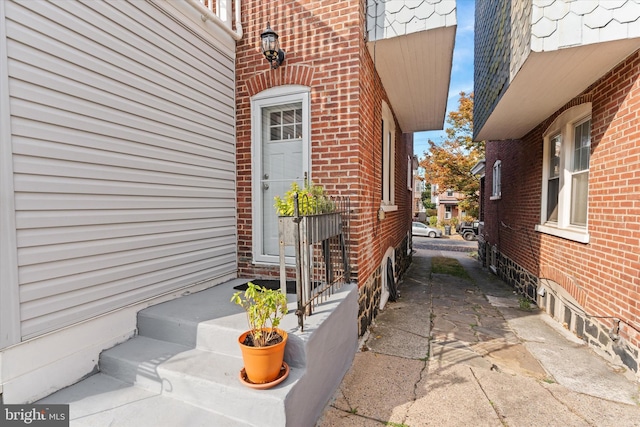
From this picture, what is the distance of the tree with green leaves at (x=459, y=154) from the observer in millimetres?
16219

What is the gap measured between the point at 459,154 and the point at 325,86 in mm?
15309

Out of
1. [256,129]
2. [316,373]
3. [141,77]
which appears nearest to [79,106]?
[141,77]

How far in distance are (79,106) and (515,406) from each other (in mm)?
4413

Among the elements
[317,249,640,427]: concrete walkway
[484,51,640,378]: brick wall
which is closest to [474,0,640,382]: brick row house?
[484,51,640,378]: brick wall

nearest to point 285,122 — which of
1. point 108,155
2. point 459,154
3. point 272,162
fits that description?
point 272,162

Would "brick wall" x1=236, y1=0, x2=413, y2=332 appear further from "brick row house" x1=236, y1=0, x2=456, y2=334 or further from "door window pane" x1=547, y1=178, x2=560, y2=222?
"door window pane" x1=547, y1=178, x2=560, y2=222

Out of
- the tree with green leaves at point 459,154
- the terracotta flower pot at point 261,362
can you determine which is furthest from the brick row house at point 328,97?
the tree with green leaves at point 459,154

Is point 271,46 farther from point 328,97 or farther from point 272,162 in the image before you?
→ point 272,162

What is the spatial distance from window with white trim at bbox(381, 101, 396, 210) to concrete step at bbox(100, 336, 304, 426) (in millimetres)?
3591

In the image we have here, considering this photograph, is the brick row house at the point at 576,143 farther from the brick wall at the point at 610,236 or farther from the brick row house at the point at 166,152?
the brick row house at the point at 166,152

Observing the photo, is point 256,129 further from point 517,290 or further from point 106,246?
point 517,290

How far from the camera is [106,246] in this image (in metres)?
2.60

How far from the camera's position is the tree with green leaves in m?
16.2

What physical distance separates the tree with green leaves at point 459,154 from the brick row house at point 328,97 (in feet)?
43.6
